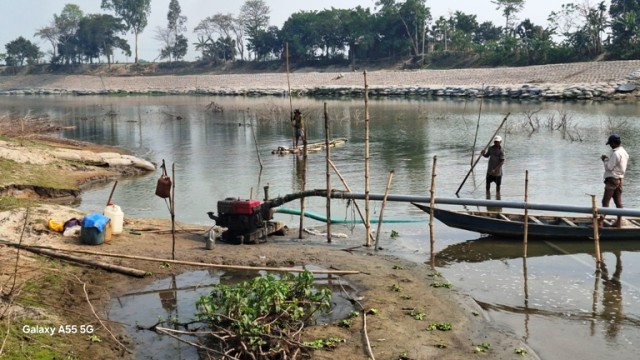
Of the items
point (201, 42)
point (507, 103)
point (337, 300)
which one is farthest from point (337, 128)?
point (201, 42)

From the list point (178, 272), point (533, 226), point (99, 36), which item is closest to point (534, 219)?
point (533, 226)

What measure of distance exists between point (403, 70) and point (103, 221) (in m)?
60.7

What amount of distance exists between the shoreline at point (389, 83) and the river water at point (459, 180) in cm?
600

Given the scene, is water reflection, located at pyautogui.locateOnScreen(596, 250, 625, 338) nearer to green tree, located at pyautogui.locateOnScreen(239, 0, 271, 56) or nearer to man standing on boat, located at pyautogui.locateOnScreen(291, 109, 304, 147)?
man standing on boat, located at pyautogui.locateOnScreen(291, 109, 304, 147)

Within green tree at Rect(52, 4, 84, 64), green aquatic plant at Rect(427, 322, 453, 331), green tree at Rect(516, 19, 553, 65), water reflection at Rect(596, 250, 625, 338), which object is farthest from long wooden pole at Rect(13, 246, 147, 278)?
green tree at Rect(52, 4, 84, 64)

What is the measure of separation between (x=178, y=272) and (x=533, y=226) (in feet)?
19.5

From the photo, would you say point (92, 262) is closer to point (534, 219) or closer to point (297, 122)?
point (534, 219)

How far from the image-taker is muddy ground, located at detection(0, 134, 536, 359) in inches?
256

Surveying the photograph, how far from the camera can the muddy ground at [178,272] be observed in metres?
6.51

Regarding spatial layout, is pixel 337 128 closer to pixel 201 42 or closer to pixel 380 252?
pixel 380 252

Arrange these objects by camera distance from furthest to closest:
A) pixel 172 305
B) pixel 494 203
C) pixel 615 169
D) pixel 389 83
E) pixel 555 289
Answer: pixel 389 83
pixel 615 169
pixel 494 203
pixel 555 289
pixel 172 305

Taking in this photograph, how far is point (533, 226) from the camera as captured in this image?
36.1 ft

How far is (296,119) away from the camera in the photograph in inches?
866

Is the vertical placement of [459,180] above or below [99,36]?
below
